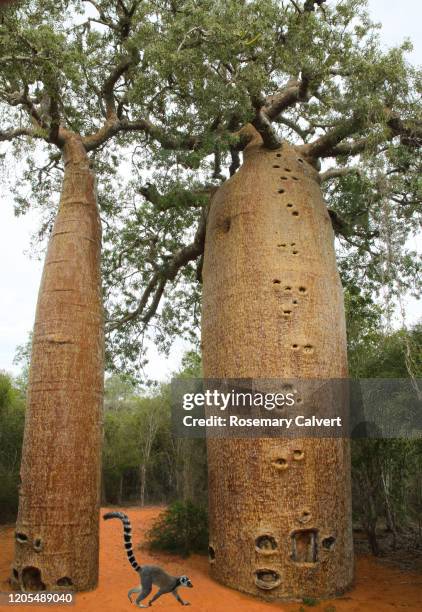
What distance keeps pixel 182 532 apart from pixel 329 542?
258 cm

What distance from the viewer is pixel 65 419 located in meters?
4.14

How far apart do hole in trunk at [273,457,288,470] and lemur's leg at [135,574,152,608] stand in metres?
1.31

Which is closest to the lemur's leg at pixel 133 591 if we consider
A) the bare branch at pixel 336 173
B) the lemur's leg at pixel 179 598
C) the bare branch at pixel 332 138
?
the lemur's leg at pixel 179 598

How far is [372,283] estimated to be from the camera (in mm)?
8188

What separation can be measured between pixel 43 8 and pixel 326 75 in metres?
2.75

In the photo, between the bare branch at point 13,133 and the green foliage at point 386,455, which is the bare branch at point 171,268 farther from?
the green foliage at point 386,455

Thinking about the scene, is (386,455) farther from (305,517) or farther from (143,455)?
(143,455)

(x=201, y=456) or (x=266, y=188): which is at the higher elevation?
(x=266, y=188)

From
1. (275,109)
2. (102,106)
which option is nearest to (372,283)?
(275,109)

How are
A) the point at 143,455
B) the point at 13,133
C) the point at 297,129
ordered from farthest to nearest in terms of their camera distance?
the point at 143,455 → the point at 297,129 → the point at 13,133

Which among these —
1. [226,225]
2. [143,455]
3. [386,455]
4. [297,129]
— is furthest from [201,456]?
[297,129]

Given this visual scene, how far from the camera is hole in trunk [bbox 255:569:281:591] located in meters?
4.05

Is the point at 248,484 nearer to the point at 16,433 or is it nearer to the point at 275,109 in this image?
the point at 275,109

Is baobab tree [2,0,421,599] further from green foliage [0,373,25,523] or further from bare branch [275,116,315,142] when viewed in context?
green foliage [0,373,25,523]
